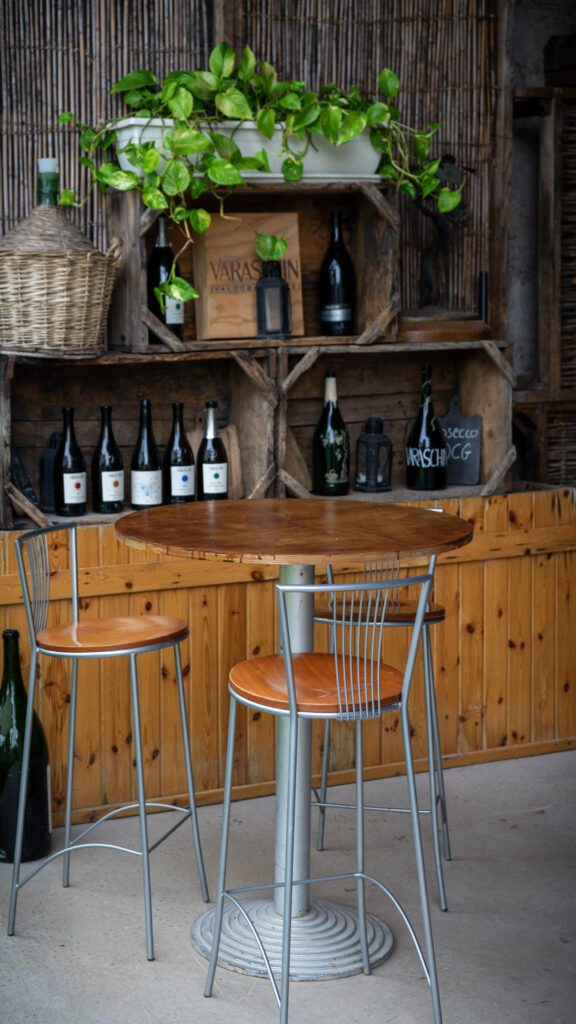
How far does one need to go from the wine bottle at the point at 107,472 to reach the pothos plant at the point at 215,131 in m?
0.48

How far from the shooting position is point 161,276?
11.9 ft

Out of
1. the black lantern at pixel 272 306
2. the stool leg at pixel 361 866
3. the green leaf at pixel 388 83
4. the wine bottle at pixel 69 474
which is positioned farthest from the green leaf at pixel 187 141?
the stool leg at pixel 361 866

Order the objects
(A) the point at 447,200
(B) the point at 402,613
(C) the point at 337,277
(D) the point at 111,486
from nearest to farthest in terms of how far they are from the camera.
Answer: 1. (B) the point at 402,613
2. (D) the point at 111,486
3. (A) the point at 447,200
4. (C) the point at 337,277

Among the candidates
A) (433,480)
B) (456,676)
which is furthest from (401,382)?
(456,676)

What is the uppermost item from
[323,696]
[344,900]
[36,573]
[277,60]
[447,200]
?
[277,60]

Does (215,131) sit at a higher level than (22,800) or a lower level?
higher

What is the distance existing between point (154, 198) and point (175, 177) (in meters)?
0.08

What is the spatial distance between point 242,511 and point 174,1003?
107 centimetres

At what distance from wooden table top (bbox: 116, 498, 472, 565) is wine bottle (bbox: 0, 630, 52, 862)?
637 mm

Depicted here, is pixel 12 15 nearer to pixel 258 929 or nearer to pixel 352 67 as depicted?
pixel 352 67

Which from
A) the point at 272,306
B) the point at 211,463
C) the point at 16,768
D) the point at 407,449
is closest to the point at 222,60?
the point at 272,306

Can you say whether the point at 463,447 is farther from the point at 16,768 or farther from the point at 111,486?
the point at 16,768

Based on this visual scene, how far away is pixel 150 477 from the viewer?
141 inches

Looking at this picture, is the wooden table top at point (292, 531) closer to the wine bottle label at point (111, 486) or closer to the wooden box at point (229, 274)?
the wine bottle label at point (111, 486)
